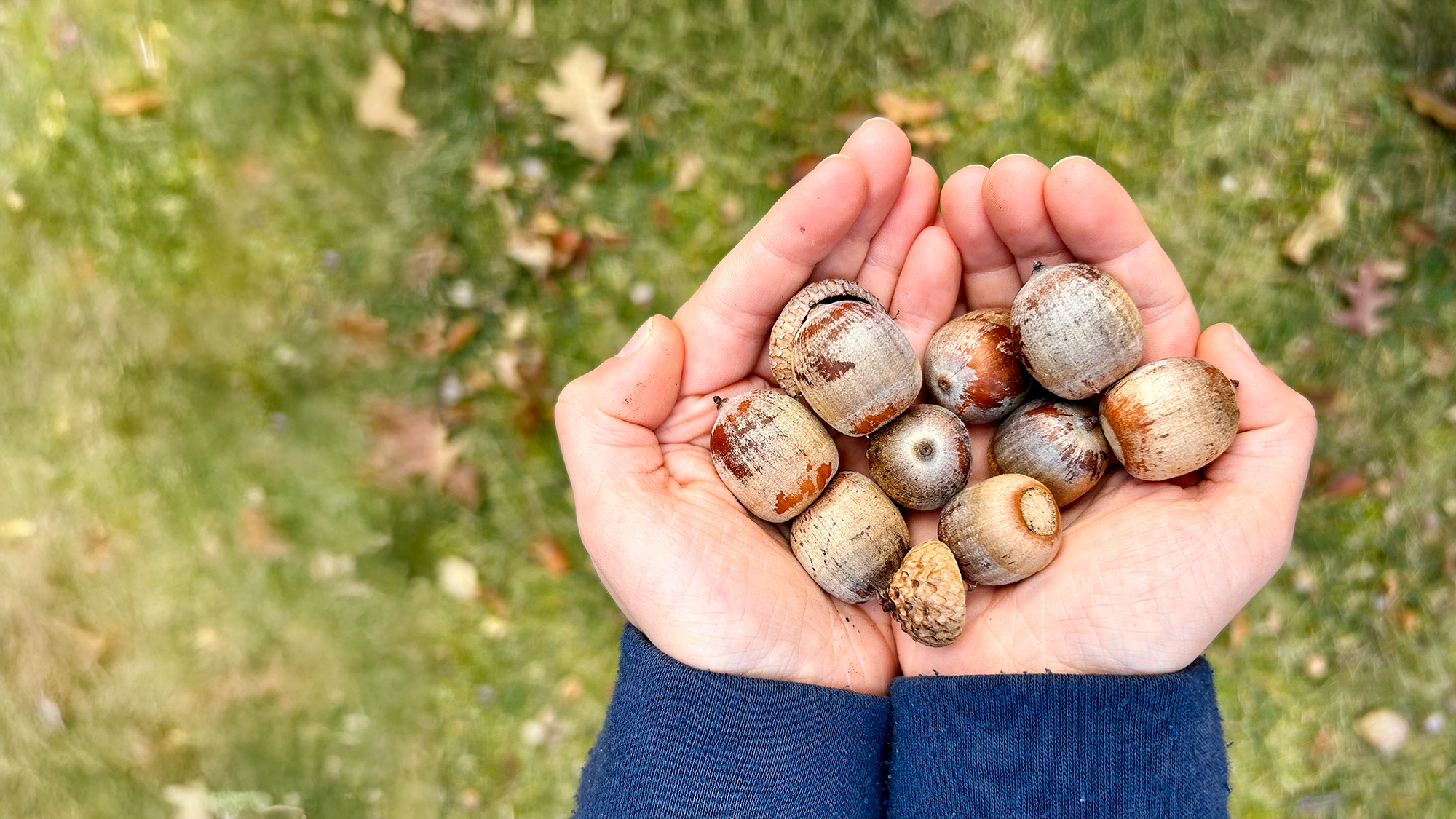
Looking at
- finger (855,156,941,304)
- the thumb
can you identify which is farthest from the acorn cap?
the thumb

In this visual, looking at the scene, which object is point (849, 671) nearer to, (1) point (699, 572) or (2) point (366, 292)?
(1) point (699, 572)

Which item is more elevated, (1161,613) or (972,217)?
(972,217)

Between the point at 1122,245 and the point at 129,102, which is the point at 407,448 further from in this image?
the point at 1122,245

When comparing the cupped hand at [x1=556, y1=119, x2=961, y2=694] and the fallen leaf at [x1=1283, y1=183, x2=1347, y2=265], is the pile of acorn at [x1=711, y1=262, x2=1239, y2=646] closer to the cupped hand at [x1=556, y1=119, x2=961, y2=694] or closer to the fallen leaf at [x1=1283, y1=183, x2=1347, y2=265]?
the cupped hand at [x1=556, y1=119, x2=961, y2=694]

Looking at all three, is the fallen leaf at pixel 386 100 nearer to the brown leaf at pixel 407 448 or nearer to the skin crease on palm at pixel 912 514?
the brown leaf at pixel 407 448

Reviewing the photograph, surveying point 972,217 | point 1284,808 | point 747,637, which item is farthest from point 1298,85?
point 747,637

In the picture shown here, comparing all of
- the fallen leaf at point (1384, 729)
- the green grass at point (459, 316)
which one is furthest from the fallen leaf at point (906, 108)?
the fallen leaf at point (1384, 729)

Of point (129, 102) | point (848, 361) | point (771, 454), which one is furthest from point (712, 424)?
point (129, 102)
